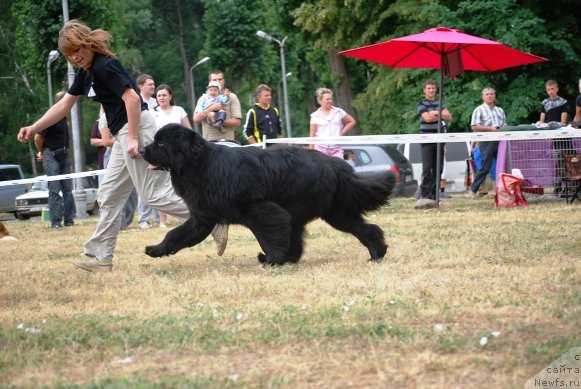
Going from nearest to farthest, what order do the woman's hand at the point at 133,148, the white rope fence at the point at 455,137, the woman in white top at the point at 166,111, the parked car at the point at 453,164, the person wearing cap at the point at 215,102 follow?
the woman's hand at the point at 133,148 → the woman in white top at the point at 166,111 → the person wearing cap at the point at 215,102 → the white rope fence at the point at 455,137 → the parked car at the point at 453,164

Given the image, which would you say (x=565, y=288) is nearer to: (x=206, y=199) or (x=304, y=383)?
(x=304, y=383)

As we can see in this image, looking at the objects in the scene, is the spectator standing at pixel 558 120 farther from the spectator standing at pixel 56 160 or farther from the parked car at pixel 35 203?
the parked car at pixel 35 203

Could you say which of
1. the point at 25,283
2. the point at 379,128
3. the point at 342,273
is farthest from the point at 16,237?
the point at 379,128

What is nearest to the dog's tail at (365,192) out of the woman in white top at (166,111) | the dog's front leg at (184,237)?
the dog's front leg at (184,237)

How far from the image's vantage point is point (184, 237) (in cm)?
741

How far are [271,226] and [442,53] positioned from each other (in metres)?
7.77

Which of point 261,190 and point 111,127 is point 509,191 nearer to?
point 261,190

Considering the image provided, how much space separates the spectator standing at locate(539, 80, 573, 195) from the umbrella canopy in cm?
90

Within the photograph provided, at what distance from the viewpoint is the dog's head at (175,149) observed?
707 cm

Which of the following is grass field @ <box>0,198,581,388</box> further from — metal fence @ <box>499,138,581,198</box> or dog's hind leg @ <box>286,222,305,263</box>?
metal fence @ <box>499,138,581,198</box>

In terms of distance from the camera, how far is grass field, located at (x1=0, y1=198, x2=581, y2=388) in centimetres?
394

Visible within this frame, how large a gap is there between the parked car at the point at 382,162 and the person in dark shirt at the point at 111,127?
12.5 m

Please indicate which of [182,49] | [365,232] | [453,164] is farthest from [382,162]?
[182,49]

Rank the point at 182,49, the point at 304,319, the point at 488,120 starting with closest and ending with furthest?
1. the point at 304,319
2. the point at 488,120
3. the point at 182,49
